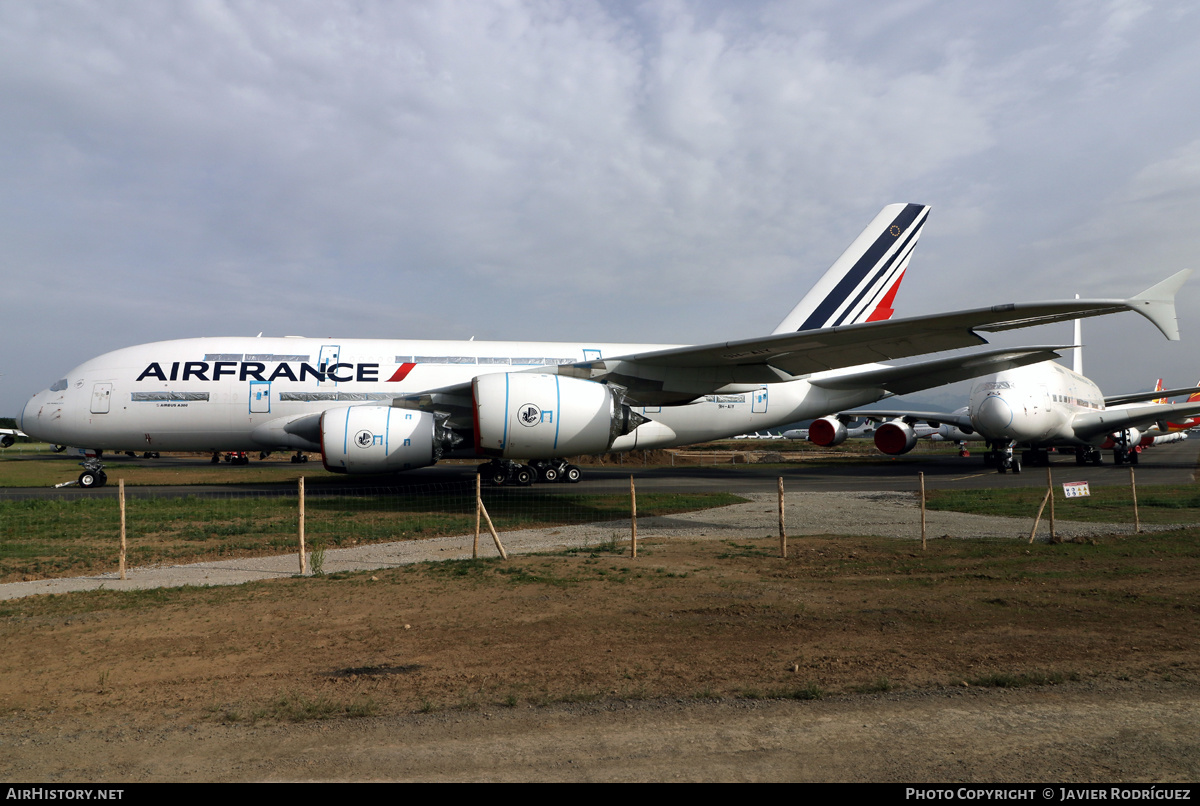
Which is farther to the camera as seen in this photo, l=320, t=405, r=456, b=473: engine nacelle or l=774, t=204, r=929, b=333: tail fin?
l=774, t=204, r=929, b=333: tail fin

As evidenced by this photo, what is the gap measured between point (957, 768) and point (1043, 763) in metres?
0.45

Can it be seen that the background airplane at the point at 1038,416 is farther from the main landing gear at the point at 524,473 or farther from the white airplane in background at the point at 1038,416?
the main landing gear at the point at 524,473

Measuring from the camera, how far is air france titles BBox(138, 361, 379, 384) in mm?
16125

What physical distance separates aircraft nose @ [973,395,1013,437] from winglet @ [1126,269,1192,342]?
16.8 meters

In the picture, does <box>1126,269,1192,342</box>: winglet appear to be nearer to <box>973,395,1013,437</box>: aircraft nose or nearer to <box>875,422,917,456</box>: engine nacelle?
<box>973,395,1013,437</box>: aircraft nose

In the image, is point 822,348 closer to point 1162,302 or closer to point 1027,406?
point 1162,302

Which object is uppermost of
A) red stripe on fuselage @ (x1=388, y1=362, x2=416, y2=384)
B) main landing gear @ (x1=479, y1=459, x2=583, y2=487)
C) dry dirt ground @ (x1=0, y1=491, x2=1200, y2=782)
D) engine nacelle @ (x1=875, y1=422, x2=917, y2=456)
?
red stripe on fuselage @ (x1=388, y1=362, x2=416, y2=384)

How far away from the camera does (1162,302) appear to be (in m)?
8.91

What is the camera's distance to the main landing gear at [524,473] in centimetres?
1928

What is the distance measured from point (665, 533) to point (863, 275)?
1231 cm

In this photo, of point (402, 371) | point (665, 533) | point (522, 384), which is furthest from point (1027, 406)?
point (402, 371)

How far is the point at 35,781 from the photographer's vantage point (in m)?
3.08

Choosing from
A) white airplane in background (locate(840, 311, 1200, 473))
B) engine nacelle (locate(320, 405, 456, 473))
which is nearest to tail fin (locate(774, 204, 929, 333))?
white airplane in background (locate(840, 311, 1200, 473))
